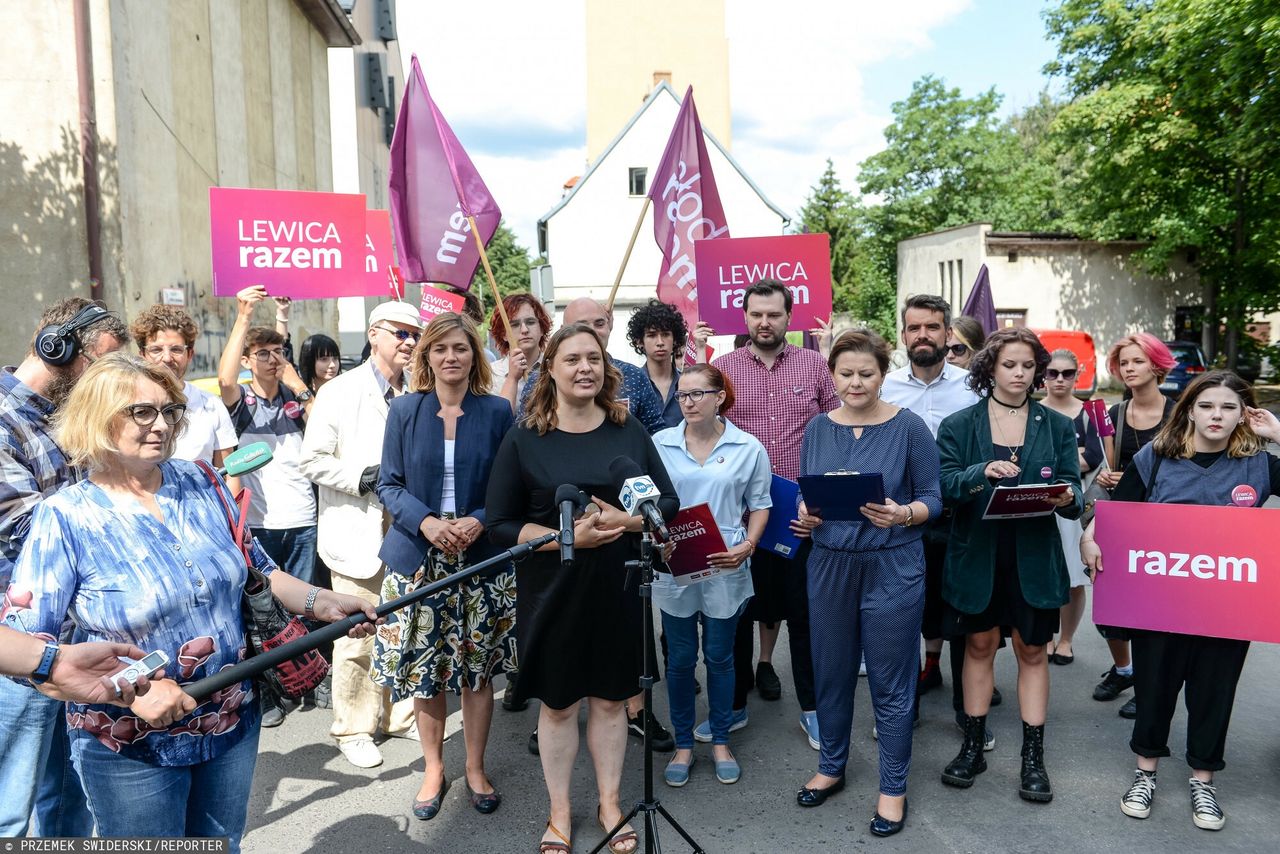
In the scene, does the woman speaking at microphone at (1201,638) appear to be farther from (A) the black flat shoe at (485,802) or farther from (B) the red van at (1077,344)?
(B) the red van at (1077,344)

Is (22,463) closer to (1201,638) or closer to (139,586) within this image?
(139,586)

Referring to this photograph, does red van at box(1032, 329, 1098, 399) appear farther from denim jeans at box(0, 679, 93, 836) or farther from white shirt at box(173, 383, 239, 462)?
denim jeans at box(0, 679, 93, 836)

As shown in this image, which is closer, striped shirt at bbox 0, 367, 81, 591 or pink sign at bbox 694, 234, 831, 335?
striped shirt at bbox 0, 367, 81, 591

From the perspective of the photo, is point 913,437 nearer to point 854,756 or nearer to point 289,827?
point 854,756

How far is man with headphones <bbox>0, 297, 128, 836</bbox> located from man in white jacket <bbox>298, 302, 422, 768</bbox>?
1515 mm

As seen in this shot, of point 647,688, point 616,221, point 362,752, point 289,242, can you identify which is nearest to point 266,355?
point 289,242

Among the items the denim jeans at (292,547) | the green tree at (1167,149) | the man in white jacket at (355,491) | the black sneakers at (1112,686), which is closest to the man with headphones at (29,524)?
the man in white jacket at (355,491)

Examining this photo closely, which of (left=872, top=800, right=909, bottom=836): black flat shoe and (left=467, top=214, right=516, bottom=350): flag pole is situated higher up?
(left=467, top=214, right=516, bottom=350): flag pole

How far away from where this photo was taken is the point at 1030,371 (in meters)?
4.36

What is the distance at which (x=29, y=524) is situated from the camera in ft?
9.21

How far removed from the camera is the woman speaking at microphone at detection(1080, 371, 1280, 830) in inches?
164

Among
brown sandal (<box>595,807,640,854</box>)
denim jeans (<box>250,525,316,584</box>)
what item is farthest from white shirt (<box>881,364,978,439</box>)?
denim jeans (<box>250,525,316,584</box>)

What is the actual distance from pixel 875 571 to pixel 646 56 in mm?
44826

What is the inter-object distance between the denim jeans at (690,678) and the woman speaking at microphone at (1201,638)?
185 centimetres
